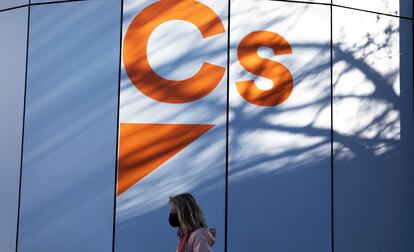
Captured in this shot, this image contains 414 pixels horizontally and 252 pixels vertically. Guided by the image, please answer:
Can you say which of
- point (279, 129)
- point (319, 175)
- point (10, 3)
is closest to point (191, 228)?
point (279, 129)

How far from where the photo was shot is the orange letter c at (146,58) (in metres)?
9.50

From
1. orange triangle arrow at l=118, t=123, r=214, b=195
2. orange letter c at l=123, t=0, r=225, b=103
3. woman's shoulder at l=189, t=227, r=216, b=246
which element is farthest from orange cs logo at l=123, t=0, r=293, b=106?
woman's shoulder at l=189, t=227, r=216, b=246

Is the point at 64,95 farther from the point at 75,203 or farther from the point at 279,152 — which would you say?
the point at 279,152

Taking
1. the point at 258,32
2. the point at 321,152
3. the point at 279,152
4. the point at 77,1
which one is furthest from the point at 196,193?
the point at 77,1

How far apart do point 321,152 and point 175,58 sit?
2722 millimetres

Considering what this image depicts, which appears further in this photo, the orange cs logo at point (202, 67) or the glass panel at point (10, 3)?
the glass panel at point (10, 3)

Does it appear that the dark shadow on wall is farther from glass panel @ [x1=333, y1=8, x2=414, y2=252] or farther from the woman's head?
the woman's head

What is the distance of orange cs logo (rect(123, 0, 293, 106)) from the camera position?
9.51 metres

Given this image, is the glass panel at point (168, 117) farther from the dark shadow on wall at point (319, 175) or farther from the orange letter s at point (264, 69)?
the orange letter s at point (264, 69)

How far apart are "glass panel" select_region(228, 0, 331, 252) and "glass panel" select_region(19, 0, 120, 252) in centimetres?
192

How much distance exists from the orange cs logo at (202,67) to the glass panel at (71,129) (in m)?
0.35

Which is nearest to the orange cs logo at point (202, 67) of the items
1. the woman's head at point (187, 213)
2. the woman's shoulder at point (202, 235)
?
the woman's head at point (187, 213)

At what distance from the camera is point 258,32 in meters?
9.70

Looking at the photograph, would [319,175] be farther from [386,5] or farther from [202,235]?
[202,235]
